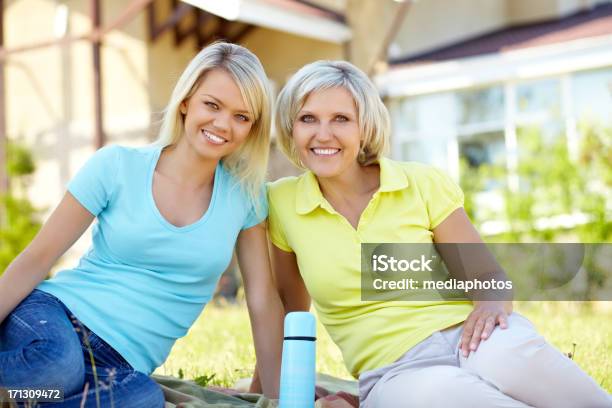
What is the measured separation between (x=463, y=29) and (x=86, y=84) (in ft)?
18.4

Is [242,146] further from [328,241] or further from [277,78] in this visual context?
[277,78]

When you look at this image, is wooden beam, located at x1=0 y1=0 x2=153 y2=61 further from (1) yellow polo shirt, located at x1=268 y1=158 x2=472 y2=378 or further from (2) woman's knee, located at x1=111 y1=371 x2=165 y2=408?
(2) woman's knee, located at x1=111 y1=371 x2=165 y2=408

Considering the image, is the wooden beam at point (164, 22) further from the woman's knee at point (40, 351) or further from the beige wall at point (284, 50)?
the woman's knee at point (40, 351)

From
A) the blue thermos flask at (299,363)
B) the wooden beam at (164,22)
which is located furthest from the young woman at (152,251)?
the wooden beam at (164,22)

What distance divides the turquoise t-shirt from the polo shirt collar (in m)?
0.28

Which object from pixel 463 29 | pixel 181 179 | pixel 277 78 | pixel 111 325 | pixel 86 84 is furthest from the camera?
pixel 463 29

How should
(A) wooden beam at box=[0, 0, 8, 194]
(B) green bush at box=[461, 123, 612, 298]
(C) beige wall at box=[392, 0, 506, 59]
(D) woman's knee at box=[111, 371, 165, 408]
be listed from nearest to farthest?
(D) woman's knee at box=[111, 371, 165, 408], (B) green bush at box=[461, 123, 612, 298], (A) wooden beam at box=[0, 0, 8, 194], (C) beige wall at box=[392, 0, 506, 59]

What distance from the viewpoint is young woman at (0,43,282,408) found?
271 centimetres

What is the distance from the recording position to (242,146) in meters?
3.21

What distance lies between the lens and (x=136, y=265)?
2.95 m

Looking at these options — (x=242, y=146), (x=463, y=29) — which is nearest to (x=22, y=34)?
(x=463, y=29)

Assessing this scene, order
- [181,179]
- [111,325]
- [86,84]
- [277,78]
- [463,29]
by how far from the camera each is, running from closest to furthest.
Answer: [111,325], [181,179], [86,84], [277,78], [463,29]

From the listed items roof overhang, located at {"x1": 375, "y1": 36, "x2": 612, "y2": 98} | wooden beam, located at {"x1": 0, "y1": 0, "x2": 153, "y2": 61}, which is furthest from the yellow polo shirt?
roof overhang, located at {"x1": 375, "y1": 36, "x2": 612, "y2": 98}

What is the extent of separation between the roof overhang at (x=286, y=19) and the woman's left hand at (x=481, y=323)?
19.0ft
